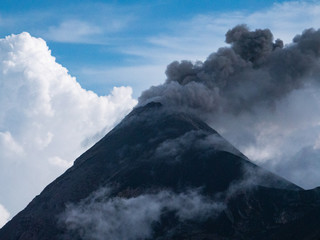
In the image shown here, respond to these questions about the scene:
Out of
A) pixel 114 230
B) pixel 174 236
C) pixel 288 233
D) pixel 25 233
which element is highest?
pixel 25 233

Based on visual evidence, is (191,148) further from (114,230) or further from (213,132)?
(114,230)

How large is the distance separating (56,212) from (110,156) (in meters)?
21.8

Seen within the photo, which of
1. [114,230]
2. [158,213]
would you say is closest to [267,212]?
[158,213]

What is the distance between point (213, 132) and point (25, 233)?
53176mm

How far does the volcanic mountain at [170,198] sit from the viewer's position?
12444 centimetres

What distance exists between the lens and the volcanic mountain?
124m

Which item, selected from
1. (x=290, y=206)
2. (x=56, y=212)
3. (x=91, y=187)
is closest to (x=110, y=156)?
(x=91, y=187)

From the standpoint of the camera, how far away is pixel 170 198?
134000 mm

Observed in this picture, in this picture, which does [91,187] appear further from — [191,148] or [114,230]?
[191,148]

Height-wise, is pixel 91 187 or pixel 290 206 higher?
pixel 91 187

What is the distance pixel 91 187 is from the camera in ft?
465

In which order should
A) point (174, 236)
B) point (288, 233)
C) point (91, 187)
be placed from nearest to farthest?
point (288, 233), point (174, 236), point (91, 187)

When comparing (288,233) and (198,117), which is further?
(198,117)

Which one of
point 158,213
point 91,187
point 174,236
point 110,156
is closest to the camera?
point 174,236
